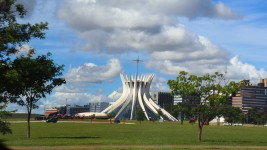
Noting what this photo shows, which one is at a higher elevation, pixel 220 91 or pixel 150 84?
pixel 150 84

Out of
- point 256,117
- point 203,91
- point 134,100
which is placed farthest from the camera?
point 134,100

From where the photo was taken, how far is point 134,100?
7165 inches

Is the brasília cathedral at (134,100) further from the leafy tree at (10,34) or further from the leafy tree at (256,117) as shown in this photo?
the leafy tree at (10,34)

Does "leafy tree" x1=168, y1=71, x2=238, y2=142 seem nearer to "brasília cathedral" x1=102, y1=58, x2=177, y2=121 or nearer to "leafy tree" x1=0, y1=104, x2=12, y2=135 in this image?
"leafy tree" x1=0, y1=104, x2=12, y2=135

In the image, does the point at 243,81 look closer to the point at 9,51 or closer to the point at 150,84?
the point at 9,51

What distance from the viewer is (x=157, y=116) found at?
173m

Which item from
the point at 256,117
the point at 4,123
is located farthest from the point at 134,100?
the point at 4,123

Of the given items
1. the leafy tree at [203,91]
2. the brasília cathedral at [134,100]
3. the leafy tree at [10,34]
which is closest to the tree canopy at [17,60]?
the leafy tree at [10,34]

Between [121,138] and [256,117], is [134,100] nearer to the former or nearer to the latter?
[256,117]

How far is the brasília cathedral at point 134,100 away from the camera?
180 metres

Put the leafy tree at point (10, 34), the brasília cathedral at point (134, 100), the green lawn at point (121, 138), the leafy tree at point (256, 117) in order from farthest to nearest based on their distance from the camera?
the brasília cathedral at point (134, 100) < the leafy tree at point (256, 117) < the green lawn at point (121, 138) < the leafy tree at point (10, 34)

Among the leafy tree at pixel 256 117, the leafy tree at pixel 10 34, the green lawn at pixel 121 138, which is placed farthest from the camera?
the leafy tree at pixel 256 117

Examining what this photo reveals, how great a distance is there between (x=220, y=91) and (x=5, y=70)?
22.2m

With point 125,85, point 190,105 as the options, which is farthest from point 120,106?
point 190,105
